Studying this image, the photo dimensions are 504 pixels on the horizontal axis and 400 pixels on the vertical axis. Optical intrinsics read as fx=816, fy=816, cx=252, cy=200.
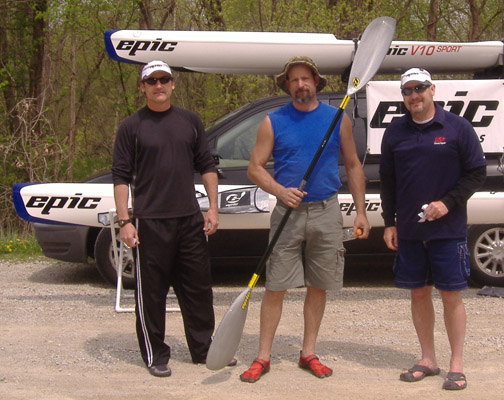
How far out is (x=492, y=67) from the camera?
25.3 feet

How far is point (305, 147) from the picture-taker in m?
4.86

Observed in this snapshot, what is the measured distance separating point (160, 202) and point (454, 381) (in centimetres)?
206

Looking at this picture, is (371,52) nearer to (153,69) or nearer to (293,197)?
(293,197)

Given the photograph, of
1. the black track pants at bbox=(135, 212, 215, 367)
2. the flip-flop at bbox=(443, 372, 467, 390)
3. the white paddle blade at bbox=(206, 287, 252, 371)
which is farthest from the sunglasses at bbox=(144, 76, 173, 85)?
the flip-flop at bbox=(443, 372, 467, 390)

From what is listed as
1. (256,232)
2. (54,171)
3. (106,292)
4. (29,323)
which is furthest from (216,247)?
(54,171)

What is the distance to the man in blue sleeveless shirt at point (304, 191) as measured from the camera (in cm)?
488

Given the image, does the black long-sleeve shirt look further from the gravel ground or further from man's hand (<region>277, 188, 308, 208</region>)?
the gravel ground

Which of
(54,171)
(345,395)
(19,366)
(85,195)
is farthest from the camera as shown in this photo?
(54,171)

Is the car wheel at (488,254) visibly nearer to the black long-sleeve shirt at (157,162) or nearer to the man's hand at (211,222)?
the man's hand at (211,222)

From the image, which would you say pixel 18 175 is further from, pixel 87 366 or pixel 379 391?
pixel 379 391

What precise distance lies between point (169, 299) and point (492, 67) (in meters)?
3.73

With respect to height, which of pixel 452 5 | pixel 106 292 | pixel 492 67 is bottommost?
pixel 106 292

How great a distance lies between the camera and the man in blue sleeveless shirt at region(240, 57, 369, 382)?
4.88 m

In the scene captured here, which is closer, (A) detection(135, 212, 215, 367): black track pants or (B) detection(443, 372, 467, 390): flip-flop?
(B) detection(443, 372, 467, 390): flip-flop
